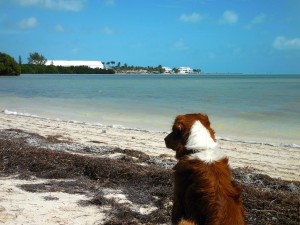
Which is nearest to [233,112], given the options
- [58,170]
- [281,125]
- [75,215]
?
[281,125]

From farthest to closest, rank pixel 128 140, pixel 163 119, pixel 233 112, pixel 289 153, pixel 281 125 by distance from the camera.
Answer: pixel 233 112, pixel 163 119, pixel 281 125, pixel 128 140, pixel 289 153

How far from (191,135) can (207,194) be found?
2.18 feet

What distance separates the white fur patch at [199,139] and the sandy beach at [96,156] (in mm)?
1894

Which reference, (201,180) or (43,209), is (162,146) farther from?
(201,180)

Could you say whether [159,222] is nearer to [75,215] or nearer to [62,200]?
[75,215]

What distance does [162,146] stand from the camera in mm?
11422

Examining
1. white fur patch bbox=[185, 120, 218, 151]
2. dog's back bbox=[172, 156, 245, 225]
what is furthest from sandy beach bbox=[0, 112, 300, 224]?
white fur patch bbox=[185, 120, 218, 151]

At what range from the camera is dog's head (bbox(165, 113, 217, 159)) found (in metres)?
3.77

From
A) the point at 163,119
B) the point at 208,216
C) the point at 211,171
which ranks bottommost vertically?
the point at 163,119

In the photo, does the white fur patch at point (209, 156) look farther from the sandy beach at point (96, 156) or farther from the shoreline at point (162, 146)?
the shoreline at point (162, 146)

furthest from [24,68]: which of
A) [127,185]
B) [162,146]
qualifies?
[127,185]

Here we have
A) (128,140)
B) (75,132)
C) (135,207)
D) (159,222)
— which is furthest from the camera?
(75,132)

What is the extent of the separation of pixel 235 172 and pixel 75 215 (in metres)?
3.98

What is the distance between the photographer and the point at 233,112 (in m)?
22.4
